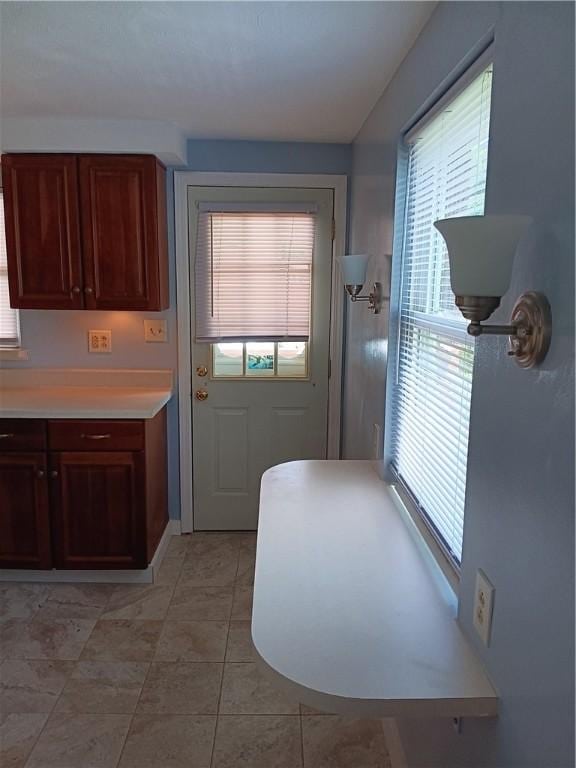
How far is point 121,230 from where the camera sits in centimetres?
293

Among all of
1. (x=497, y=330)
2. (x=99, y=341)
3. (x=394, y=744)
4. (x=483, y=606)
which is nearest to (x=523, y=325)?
(x=497, y=330)

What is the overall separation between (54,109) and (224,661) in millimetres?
2548

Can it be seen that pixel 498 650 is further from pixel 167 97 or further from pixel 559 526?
pixel 167 97

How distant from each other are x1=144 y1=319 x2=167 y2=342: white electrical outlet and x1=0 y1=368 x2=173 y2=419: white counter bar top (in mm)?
198

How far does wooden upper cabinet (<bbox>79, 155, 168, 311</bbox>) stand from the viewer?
2.89 meters

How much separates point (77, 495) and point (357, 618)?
77.8 inches

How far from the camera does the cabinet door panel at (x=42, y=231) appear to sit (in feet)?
9.43

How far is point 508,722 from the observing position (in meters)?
1.04

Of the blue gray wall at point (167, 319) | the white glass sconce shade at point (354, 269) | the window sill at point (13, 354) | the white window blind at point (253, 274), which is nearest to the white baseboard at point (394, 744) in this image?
the white glass sconce shade at point (354, 269)

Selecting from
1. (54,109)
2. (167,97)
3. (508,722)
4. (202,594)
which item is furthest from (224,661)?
(54,109)

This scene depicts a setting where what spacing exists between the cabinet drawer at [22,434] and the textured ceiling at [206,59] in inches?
57.3

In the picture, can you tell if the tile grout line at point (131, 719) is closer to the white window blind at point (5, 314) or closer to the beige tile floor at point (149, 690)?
the beige tile floor at point (149, 690)

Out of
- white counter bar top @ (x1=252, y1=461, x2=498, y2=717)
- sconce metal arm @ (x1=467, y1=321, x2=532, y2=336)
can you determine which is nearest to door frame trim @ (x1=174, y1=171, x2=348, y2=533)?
white counter bar top @ (x1=252, y1=461, x2=498, y2=717)

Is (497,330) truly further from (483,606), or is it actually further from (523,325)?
(483,606)
